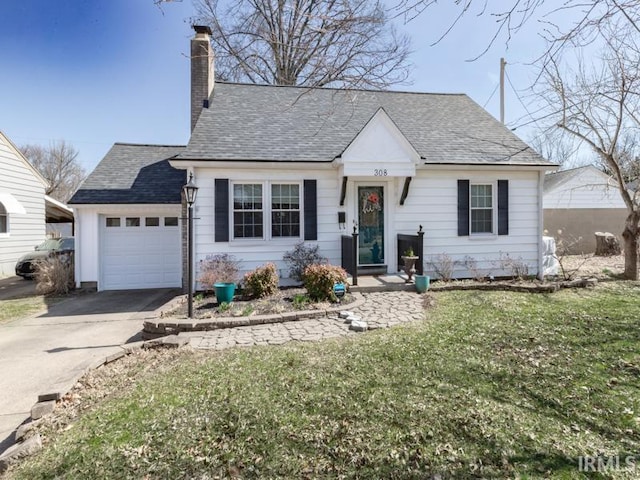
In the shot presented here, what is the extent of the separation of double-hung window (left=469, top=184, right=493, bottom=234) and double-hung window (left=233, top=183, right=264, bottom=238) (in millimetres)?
6225

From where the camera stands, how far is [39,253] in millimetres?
13703

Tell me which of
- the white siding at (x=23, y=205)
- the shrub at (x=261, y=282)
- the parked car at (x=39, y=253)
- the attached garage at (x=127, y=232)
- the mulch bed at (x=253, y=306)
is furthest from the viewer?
the white siding at (x=23, y=205)

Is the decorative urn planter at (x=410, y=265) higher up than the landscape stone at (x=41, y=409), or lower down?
higher up

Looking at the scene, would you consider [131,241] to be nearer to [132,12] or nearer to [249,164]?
[249,164]

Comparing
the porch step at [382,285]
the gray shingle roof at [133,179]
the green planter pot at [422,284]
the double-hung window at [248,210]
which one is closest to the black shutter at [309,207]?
the double-hung window at [248,210]

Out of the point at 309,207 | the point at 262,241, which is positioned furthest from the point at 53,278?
the point at 309,207

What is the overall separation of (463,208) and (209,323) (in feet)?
25.1

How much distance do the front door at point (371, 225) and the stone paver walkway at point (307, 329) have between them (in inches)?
104

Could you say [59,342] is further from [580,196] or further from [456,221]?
[580,196]

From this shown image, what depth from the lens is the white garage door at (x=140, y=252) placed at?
1057 cm

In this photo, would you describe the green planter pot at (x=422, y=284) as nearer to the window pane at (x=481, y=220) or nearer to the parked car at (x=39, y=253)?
the window pane at (x=481, y=220)

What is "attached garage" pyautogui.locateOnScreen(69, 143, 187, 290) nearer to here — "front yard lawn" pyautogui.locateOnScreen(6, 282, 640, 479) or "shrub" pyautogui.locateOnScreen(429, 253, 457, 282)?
"front yard lawn" pyautogui.locateOnScreen(6, 282, 640, 479)

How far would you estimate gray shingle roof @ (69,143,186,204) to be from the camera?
1030 cm

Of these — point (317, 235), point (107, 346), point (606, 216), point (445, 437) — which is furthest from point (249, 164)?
point (606, 216)
